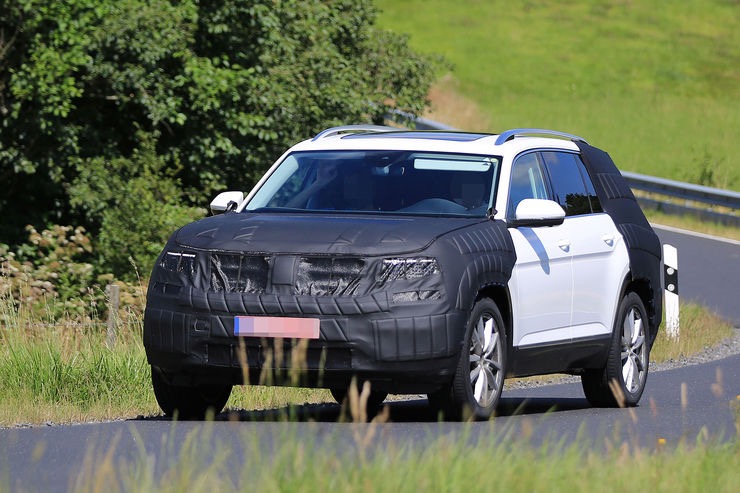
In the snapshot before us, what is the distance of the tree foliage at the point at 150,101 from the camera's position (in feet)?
72.3

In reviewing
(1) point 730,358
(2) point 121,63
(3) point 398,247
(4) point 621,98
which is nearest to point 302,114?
(2) point 121,63

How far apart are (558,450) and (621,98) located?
46.9m

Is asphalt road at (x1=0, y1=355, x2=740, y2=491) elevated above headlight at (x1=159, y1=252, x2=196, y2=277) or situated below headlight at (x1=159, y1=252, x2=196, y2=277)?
below

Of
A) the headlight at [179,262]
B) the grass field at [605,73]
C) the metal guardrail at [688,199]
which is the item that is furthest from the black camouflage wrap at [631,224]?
the grass field at [605,73]

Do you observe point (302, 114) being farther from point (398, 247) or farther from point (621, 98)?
point (621, 98)

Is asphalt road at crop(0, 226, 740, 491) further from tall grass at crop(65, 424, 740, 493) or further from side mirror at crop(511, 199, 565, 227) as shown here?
side mirror at crop(511, 199, 565, 227)

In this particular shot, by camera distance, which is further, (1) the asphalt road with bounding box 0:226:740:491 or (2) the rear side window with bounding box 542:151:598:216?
(2) the rear side window with bounding box 542:151:598:216

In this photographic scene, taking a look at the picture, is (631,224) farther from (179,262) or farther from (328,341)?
(179,262)

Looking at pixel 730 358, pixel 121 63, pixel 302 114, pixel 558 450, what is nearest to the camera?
pixel 558 450

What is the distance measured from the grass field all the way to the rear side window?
25766mm

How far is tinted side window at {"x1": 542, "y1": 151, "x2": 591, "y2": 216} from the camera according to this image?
11195 mm

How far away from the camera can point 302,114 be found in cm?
2516

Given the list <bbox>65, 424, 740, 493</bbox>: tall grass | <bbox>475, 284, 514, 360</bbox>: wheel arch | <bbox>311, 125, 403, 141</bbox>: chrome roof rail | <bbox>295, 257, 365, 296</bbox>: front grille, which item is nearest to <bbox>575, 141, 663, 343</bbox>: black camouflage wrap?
<bbox>311, 125, 403, 141</bbox>: chrome roof rail

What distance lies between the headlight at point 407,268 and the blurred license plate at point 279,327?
0.46 metres
